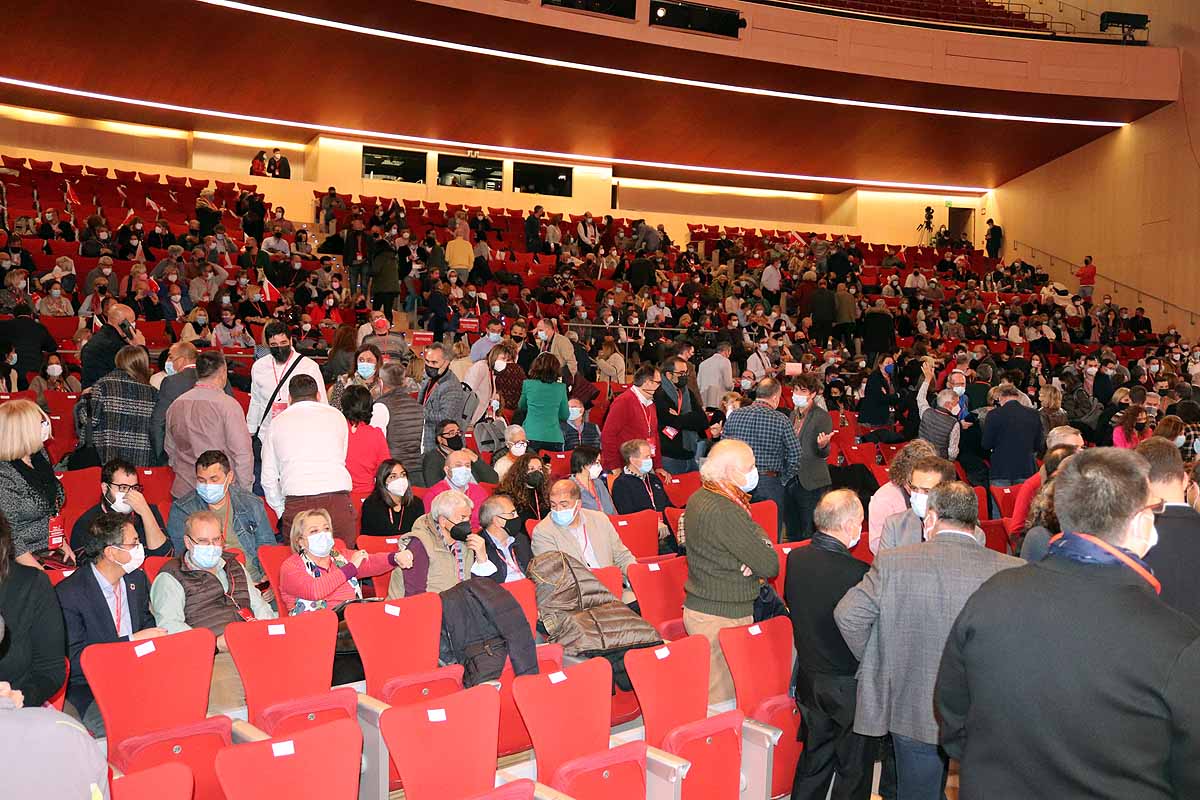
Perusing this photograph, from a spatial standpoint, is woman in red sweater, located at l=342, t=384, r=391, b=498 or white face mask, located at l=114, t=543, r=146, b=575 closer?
white face mask, located at l=114, t=543, r=146, b=575

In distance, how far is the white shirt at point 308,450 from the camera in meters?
5.55

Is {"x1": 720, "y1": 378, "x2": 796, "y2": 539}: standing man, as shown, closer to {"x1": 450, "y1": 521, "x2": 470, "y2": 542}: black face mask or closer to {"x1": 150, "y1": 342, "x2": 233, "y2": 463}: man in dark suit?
{"x1": 450, "y1": 521, "x2": 470, "y2": 542}: black face mask

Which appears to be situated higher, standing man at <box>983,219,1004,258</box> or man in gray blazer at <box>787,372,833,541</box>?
standing man at <box>983,219,1004,258</box>

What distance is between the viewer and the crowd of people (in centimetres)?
239

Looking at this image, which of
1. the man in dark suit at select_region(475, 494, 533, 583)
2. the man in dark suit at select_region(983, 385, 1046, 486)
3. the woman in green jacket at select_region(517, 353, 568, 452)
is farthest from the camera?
the man in dark suit at select_region(983, 385, 1046, 486)

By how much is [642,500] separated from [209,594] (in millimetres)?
3077

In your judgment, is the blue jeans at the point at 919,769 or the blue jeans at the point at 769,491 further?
the blue jeans at the point at 769,491

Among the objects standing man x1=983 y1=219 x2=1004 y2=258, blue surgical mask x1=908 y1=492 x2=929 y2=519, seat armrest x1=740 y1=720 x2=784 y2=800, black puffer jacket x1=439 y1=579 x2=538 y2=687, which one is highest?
standing man x1=983 y1=219 x2=1004 y2=258

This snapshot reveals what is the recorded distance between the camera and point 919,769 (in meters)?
3.72

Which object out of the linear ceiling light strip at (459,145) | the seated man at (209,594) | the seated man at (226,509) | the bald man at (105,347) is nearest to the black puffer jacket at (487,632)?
the seated man at (209,594)

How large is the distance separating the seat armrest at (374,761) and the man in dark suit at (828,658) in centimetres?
152

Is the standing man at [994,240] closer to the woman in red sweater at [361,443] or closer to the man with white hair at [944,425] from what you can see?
the man with white hair at [944,425]

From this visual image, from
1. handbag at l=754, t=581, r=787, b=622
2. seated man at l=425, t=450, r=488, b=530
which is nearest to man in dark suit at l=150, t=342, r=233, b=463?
seated man at l=425, t=450, r=488, b=530

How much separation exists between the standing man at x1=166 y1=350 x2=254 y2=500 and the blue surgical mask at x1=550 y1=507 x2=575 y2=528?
1.72m
